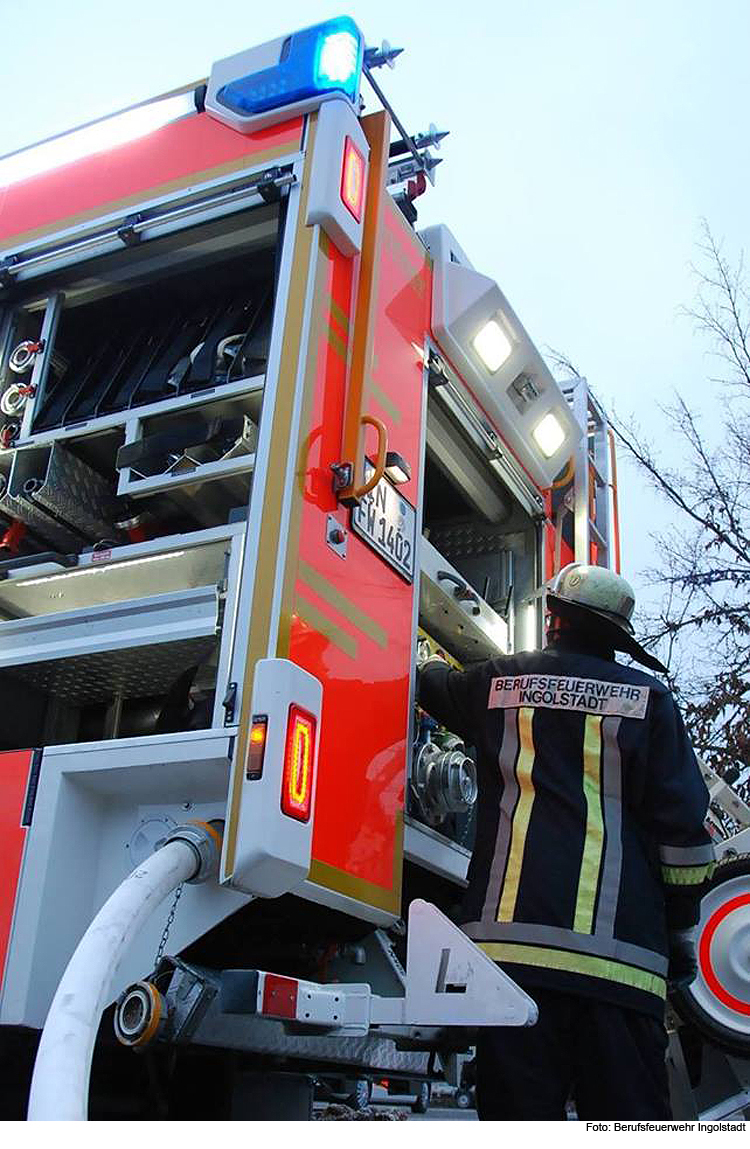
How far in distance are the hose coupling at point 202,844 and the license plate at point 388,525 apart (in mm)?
785

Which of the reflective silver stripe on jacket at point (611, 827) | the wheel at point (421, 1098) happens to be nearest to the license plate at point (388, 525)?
the reflective silver stripe on jacket at point (611, 827)

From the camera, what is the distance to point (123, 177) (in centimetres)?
334

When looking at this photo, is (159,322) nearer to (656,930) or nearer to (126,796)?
(126,796)

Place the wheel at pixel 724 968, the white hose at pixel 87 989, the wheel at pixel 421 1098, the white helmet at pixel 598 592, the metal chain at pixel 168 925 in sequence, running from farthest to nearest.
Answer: the wheel at pixel 421 1098 → the wheel at pixel 724 968 → the white helmet at pixel 598 592 → the metal chain at pixel 168 925 → the white hose at pixel 87 989

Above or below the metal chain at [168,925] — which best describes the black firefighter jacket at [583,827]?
above

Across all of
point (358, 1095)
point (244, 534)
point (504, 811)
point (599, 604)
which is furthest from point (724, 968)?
point (358, 1095)

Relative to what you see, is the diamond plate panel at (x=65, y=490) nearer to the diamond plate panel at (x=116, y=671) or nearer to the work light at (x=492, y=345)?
the diamond plate panel at (x=116, y=671)

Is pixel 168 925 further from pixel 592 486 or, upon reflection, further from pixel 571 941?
pixel 592 486

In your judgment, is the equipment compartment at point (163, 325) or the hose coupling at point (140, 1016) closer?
the hose coupling at point (140, 1016)

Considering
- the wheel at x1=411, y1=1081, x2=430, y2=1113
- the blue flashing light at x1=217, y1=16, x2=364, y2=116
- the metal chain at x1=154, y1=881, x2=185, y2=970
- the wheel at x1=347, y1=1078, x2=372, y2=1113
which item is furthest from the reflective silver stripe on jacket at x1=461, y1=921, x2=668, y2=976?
the wheel at x1=411, y1=1081, x2=430, y2=1113

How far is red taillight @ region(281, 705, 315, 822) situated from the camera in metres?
2.35

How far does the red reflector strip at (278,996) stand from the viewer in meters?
2.21

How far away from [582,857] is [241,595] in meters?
0.91

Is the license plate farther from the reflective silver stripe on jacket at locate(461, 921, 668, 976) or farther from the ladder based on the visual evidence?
the ladder
